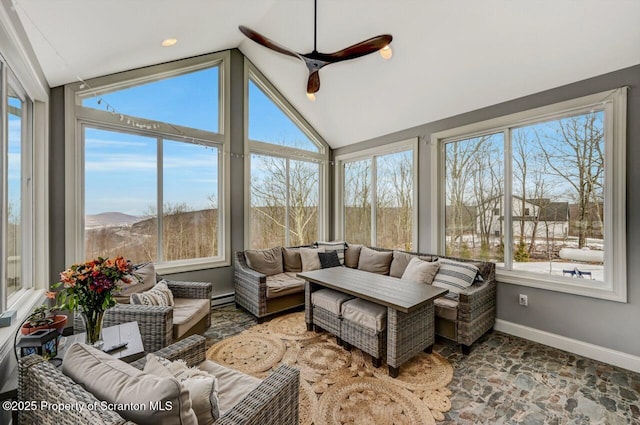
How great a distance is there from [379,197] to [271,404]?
401 cm

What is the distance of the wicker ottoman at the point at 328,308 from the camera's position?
2.84 meters

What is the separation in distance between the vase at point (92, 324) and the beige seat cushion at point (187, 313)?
946 mm

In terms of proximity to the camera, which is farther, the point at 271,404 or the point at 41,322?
the point at 41,322

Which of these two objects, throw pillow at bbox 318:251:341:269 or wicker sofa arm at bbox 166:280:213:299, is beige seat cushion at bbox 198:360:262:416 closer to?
wicker sofa arm at bbox 166:280:213:299

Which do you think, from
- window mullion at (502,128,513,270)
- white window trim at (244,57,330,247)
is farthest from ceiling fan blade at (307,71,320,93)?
window mullion at (502,128,513,270)

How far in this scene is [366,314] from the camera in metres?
2.53

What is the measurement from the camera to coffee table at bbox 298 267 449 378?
2346mm

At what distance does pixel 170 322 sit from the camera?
2342 mm

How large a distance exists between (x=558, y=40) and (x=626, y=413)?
3.04 m

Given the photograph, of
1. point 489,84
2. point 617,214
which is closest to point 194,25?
point 489,84

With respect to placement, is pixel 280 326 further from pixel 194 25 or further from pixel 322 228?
pixel 194 25

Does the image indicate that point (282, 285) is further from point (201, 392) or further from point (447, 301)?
point (201, 392)

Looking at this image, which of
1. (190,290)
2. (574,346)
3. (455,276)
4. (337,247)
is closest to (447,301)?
(455,276)

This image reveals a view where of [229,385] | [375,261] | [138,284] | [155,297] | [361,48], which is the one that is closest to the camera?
[229,385]
